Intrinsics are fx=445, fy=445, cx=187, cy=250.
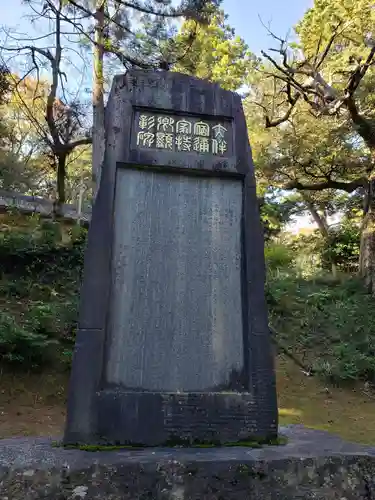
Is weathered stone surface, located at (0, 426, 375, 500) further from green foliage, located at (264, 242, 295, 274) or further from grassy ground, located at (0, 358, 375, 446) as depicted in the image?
green foliage, located at (264, 242, 295, 274)

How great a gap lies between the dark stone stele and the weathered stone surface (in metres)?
0.37

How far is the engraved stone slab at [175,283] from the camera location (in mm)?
3121

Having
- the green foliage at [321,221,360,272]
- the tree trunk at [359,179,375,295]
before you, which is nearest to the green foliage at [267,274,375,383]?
the tree trunk at [359,179,375,295]

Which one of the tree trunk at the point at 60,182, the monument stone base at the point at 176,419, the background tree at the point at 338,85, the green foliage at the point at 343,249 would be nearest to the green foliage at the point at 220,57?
the background tree at the point at 338,85

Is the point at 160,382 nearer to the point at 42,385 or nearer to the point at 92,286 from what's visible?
the point at 92,286

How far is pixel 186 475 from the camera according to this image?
239 centimetres

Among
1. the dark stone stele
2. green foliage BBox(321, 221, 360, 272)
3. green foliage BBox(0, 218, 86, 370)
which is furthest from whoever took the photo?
green foliage BBox(321, 221, 360, 272)

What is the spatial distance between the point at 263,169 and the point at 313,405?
774 cm

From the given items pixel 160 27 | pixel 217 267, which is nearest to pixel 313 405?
pixel 217 267

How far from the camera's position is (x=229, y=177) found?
3.59m

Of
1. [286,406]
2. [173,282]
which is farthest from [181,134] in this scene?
[286,406]

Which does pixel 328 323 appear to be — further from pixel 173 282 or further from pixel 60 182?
pixel 60 182

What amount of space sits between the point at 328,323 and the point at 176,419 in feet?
25.5

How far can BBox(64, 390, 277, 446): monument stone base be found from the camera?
2861mm
